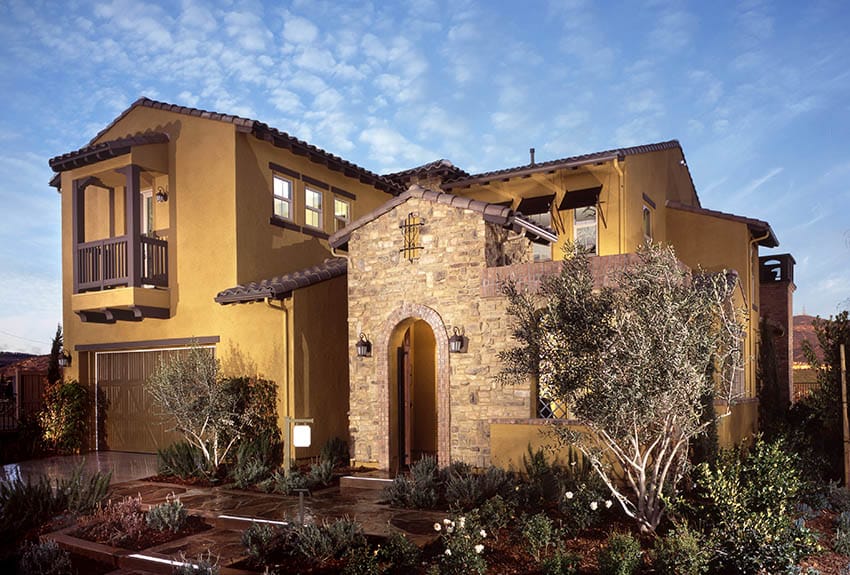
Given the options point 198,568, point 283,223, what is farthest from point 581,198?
point 198,568

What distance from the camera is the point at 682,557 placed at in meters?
6.02

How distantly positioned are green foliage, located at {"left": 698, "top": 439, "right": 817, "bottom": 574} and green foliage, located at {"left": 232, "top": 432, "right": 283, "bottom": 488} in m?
7.30

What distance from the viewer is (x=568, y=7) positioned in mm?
12617

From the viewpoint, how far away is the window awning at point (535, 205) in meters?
15.9

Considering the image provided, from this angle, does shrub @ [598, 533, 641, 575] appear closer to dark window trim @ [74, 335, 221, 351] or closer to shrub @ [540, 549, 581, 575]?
shrub @ [540, 549, 581, 575]

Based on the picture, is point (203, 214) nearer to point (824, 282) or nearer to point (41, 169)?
point (41, 169)

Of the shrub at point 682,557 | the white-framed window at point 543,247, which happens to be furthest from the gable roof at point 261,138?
the shrub at point 682,557

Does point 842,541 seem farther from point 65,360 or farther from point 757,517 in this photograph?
point 65,360

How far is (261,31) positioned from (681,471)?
11186 mm

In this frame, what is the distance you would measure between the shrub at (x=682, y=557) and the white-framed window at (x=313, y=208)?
478 inches

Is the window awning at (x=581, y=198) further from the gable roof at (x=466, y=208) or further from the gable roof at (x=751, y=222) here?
the gable roof at (x=751, y=222)

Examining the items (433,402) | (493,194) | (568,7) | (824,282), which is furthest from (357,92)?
(824,282)

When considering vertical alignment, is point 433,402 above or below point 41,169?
below

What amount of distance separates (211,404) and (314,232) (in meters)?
5.94
